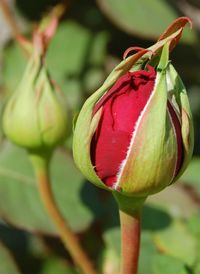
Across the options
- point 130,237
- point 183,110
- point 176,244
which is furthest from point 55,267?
point 183,110

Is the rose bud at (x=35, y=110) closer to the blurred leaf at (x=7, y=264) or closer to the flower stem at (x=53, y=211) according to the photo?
the flower stem at (x=53, y=211)

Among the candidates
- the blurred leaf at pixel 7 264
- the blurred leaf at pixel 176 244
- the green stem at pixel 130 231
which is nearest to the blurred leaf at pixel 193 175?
the blurred leaf at pixel 176 244

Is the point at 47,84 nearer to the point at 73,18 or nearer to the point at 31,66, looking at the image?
the point at 31,66

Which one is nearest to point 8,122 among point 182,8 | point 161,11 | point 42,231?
point 42,231

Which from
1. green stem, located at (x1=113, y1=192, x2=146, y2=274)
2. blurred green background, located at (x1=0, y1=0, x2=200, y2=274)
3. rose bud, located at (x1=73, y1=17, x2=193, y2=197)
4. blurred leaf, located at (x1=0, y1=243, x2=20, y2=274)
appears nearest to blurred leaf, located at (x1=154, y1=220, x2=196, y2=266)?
blurred green background, located at (x1=0, y1=0, x2=200, y2=274)

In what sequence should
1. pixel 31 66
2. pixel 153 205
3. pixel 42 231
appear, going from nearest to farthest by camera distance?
pixel 31 66
pixel 42 231
pixel 153 205

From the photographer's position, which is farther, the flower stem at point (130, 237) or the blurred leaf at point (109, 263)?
the blurred leaf at point (109, 263)

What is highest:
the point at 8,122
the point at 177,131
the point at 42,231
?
the point at 177,131

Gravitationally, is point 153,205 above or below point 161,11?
below
